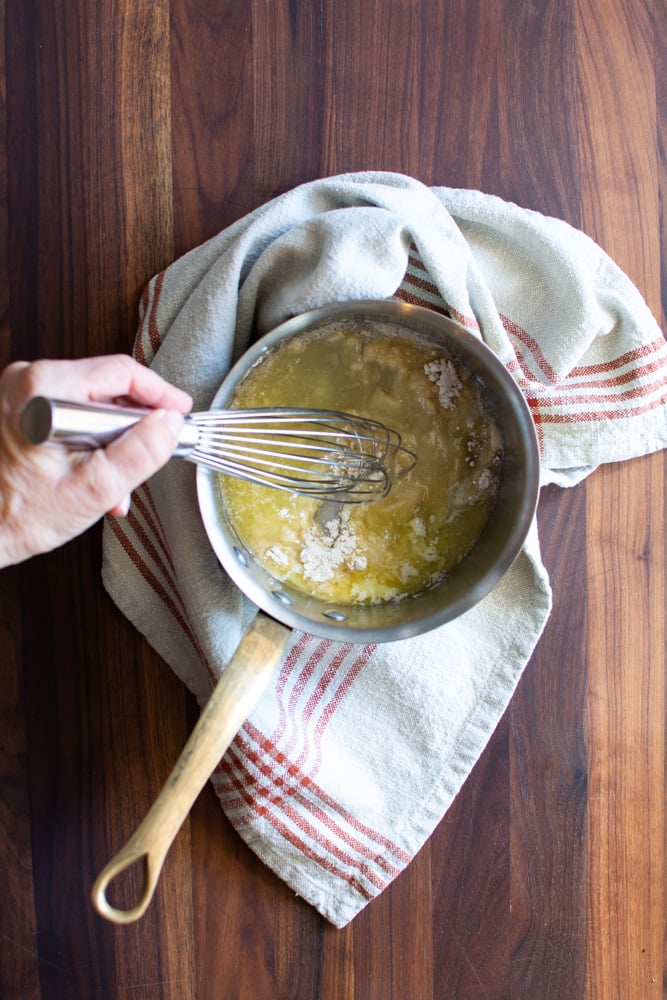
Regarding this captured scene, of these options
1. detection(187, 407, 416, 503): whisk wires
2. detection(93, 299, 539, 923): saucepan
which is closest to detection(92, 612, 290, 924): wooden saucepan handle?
detection(93, 299, 539, 923): saucepan

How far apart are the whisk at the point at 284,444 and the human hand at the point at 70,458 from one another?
1cm

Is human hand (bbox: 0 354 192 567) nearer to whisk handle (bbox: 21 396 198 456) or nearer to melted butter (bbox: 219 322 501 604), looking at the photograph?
whisk handle (bbox: 21 396 198 456)

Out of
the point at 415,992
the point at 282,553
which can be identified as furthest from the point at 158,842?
the point at 415,992

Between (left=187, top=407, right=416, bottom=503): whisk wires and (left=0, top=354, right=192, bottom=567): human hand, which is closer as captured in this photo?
(left=0, top=354, right=192, bottom=567): human hand

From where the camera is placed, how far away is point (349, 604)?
633 millimetres

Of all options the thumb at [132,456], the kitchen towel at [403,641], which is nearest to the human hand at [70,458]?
the thumb at [132,456]

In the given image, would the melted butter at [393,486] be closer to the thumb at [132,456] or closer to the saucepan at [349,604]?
the saucepan at [349,604]

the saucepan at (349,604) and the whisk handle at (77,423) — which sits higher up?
the whisk handle at (77,423)

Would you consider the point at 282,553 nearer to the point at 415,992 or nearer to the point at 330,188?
the point at 330,188

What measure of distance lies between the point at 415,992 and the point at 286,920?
13 centimetres

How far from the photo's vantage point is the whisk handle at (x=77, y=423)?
39 centimetres

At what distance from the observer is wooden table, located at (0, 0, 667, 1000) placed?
0.66 m

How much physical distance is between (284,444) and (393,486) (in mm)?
135

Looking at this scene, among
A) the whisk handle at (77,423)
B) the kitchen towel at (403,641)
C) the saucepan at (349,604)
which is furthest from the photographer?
the kitchen towel at (403,641)
